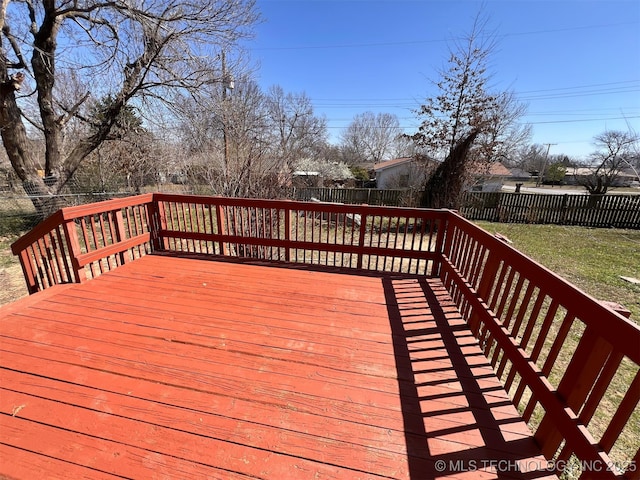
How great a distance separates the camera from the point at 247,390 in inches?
71.0

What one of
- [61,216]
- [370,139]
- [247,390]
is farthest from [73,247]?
[370,139]

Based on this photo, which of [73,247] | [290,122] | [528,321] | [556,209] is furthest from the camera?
[290,122]

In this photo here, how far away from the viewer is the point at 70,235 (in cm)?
301

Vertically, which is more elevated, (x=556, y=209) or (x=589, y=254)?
(x=556, y=209)

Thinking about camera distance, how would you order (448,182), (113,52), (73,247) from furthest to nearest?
1. (448,182)
2. (113,52)
3. (73,247)

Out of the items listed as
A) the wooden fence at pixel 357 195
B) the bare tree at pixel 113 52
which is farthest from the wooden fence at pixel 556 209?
the bare tree at pixel 113 52

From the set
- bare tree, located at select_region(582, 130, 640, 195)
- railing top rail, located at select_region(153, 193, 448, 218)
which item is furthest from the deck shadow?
bare tree, located at select_region(582, 130, 640, 195)

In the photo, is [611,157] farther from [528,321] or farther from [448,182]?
[528,321]

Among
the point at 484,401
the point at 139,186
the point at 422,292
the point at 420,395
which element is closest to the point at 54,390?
the point at 420,395

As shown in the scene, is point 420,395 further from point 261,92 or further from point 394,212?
point 261,92

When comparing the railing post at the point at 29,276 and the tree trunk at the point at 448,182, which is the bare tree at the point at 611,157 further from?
the railing post at the point at 29,276

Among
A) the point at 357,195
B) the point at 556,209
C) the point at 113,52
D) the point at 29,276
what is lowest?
the point at 357,195

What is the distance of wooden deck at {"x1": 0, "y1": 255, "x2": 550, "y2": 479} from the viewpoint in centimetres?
140

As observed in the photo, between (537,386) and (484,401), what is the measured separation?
0.39 m
